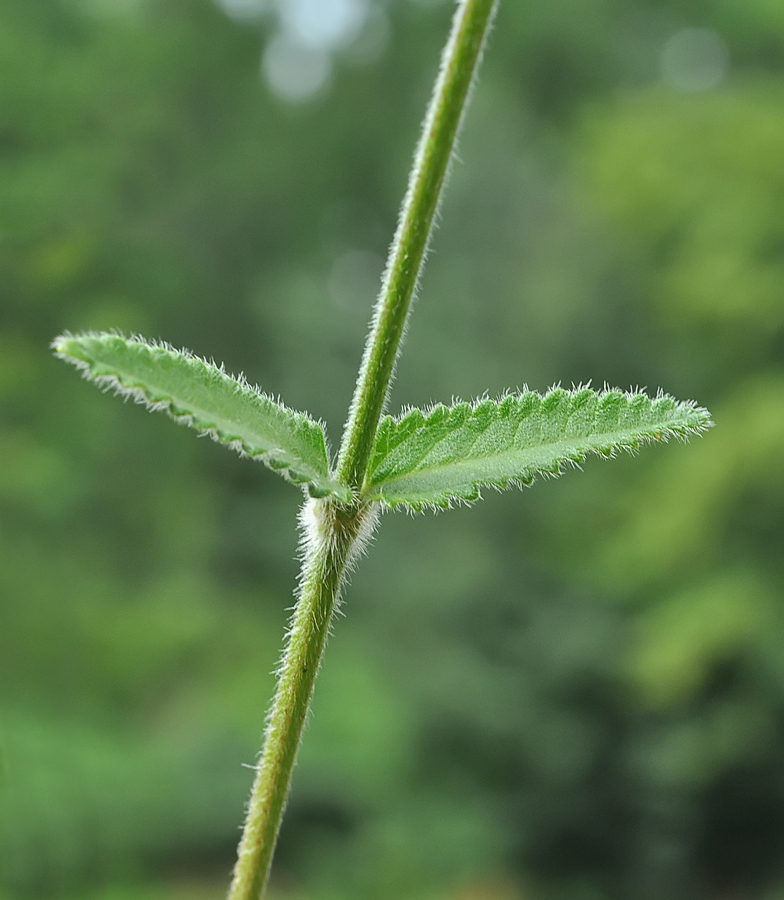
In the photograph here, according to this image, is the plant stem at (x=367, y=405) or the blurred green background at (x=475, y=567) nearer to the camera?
the plant stem at (x=367, y=405)

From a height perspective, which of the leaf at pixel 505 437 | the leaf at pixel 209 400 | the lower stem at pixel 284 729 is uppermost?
the leaf at pixel 505 437

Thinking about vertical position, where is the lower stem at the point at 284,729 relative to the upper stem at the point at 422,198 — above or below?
below

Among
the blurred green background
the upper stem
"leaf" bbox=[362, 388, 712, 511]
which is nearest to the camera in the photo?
the upper stem

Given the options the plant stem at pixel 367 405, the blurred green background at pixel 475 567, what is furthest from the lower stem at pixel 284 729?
the blurred green background at pixel 475 567

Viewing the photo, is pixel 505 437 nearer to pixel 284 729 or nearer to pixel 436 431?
pixel 436 431

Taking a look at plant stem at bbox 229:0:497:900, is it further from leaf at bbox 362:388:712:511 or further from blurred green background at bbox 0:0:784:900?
blurred green background at bbox 0:0:784:900

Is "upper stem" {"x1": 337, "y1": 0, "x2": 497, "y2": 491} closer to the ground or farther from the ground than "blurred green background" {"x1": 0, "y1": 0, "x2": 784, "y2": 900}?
closer to the ground

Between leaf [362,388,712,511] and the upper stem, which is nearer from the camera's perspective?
the upper stem

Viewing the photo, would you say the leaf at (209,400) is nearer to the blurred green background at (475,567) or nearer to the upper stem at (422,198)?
the upper stem at (422,198)

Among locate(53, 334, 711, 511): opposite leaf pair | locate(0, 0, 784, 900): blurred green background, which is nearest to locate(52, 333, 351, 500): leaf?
locate(53, 334, 711, 511): opposite leaf pair
